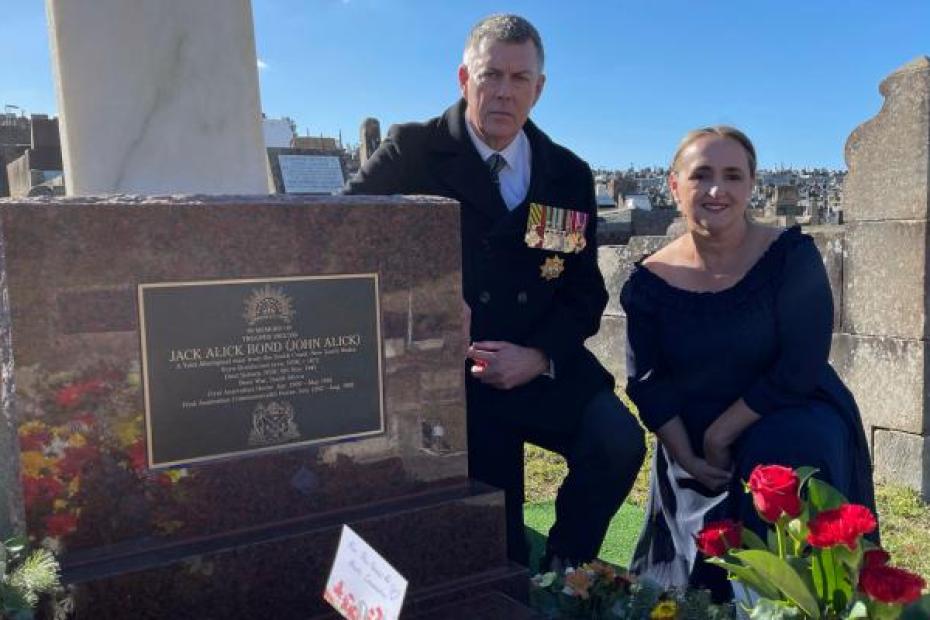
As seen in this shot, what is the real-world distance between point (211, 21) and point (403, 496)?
5.21 feet

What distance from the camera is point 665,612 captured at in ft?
8.01

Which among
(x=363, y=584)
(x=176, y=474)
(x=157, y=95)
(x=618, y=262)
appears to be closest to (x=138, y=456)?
(x=176, y=474)

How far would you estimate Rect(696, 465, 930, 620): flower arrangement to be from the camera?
1751mm

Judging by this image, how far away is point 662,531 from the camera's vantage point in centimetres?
330

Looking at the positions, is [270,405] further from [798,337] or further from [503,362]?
[798,337]

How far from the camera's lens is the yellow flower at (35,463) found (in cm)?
203

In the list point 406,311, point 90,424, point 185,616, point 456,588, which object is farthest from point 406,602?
point 90,424

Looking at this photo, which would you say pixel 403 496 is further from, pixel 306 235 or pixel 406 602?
pixel 306 235

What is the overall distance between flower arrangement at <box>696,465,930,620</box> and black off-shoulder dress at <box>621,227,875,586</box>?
0.80m

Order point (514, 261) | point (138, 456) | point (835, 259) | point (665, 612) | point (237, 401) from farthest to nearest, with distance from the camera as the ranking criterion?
point (835, 259) → point (514, 261) → point (665, 612) → point (237, 401) → point (138, 456)

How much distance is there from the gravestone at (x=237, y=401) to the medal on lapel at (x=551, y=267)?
673 millimetres

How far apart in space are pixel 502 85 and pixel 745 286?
43.7 inches

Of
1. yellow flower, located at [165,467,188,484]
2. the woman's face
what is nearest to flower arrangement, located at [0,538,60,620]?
yellow flower, located at [165,467,188,484]

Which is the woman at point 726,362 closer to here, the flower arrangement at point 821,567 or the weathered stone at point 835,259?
the flower arrangement at point 821,567
